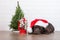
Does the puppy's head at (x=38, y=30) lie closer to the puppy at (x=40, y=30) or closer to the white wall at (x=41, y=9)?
the puppy at (x=40, y=30)

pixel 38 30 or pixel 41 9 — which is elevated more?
pixel 41 9

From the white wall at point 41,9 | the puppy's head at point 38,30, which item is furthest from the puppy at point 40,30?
the white wall at point 41,9

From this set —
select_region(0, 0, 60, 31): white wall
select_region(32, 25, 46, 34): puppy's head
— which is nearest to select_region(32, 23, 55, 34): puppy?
select_region(32, 25, 46, 34): puppy's head

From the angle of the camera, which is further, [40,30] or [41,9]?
[41,9]

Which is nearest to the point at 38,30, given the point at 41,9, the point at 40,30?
the point at 40,30

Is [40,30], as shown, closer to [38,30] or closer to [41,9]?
[38,30]

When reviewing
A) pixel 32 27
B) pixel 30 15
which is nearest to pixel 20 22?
pixel 32 27

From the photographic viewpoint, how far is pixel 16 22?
79.3 inches

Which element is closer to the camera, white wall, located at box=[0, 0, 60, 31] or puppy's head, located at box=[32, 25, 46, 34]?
puppy's head, located at box=[32, 25, 46, 34]

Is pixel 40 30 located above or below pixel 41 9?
below

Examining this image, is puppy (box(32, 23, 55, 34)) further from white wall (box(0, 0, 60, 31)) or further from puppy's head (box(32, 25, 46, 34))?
white wall (box(0, 0, 60, 31))

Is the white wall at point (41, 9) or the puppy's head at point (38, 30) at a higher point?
the white wall at point (41, 9)

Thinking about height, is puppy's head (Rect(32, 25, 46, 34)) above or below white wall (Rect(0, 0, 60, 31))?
below

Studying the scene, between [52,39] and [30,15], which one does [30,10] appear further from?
[52,39]
